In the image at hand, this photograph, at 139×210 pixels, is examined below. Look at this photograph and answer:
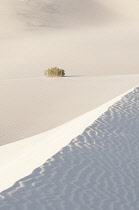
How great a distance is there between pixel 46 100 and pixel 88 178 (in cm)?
1114

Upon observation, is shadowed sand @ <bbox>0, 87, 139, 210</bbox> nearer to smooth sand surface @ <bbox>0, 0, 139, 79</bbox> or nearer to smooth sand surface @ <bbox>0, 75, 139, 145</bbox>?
smooth sand surface @ <bbox>0, 75, 139, 145</bbox>

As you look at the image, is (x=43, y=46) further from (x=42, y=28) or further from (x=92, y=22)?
(x=92, y=22)

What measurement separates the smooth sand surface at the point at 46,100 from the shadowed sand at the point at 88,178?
16.1 feet

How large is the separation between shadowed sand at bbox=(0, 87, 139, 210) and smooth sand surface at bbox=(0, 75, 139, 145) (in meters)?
4.91

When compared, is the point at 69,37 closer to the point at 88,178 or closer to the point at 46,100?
the point at 46,100

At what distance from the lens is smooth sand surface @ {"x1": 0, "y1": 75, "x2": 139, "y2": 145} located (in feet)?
49.8

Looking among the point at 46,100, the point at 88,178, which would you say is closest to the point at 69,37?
the point at 46,100

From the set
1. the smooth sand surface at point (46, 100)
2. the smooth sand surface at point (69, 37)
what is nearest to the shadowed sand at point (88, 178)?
the smooth sand surface at point (46, 100)

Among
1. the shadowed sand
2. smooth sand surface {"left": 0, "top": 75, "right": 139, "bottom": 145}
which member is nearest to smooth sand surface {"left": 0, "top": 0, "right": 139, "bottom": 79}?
smooth sand surface {"left": 0, "top": 75, "right": 139, "bottom": 145}

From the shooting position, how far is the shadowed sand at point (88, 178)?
6.11 m

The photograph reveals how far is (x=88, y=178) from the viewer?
23.4 feet

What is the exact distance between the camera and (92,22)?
193ft

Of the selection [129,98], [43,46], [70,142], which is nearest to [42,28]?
[43,46]

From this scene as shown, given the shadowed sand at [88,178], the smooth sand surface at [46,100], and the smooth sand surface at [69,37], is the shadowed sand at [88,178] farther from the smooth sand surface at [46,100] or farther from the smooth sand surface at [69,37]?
the smooth sand surface at [69,37]
